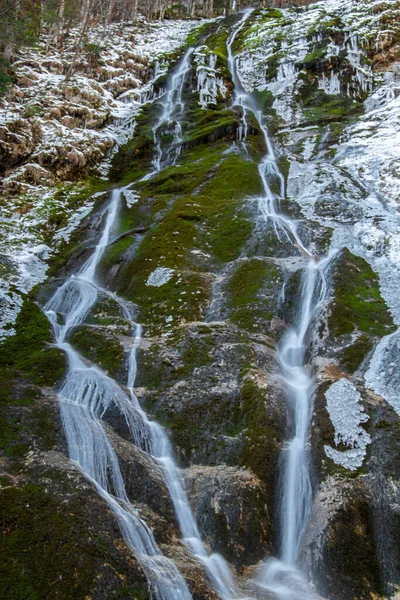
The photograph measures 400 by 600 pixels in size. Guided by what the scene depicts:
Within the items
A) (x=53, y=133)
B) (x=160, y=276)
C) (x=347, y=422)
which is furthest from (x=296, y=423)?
(x=53, y=133)

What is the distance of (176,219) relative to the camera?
22234 millimetres

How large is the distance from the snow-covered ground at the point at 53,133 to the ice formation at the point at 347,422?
10102 mm

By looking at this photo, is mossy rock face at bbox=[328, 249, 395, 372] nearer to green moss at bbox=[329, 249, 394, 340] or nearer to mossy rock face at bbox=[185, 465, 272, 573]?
green moss at bbox=[329, 249, 394, 340]

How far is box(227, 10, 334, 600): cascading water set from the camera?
926 centimetres

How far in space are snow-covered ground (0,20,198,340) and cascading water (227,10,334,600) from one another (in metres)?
9.10

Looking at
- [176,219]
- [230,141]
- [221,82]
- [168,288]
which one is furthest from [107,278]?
[221,82]

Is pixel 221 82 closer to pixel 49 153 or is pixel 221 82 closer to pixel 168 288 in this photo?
pixel 49 153

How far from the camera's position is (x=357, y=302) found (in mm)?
15602

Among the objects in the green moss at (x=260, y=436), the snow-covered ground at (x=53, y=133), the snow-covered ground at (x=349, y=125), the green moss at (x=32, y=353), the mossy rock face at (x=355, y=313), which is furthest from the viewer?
the snow-covered ground at (x=53, y=133)

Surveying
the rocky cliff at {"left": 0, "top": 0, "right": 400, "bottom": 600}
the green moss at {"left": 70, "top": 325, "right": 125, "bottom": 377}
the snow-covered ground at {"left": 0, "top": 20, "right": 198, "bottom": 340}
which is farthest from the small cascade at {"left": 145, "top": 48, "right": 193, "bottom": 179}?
the green moss at {"left": 70, "top": 325, "right": 125, "bottom": 377}

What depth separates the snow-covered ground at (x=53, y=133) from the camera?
2234cm

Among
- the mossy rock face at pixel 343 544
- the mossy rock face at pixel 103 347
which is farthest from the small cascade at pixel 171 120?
the mossy rock face at pixel 343 544

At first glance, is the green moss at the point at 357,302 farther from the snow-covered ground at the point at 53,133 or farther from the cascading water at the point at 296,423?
the snow-covered ground at the point at 53,133

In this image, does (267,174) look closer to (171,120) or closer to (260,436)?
(171,120)
